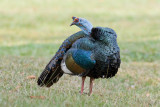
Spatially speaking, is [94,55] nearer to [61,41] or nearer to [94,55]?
[94,55]

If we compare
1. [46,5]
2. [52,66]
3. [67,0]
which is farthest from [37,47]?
[67,0]

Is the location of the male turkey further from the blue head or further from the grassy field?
the grassy field

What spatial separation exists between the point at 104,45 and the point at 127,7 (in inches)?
1004

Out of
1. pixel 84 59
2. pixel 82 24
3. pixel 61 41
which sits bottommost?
pixel 61 41

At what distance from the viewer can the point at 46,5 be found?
29.3 meters

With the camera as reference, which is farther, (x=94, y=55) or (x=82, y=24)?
(x=82, y=24)

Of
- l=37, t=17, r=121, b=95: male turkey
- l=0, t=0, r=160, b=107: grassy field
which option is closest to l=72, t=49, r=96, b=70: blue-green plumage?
l=37, t=17, r=121, b=95: male turkey

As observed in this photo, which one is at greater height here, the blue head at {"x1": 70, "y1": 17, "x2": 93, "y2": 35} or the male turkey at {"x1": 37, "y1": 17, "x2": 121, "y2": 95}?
the blue head at {"x1": 70, "y1": 17, "x2": 93, "y2": 35}

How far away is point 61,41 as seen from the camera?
7.89 metres

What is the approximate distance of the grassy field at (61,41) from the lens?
5637 mm

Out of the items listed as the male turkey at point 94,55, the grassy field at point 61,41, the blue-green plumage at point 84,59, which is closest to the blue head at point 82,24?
the male turkey at point 94,55

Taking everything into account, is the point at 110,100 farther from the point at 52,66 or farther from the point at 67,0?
the point at 67,0

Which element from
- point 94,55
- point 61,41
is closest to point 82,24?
point 94,55

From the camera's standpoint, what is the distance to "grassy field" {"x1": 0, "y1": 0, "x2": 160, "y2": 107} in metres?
5.64
